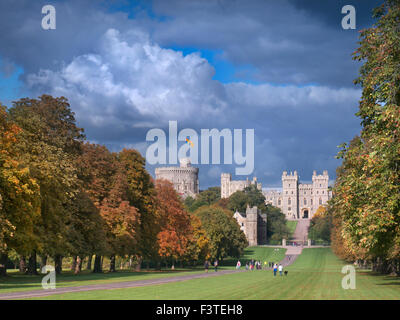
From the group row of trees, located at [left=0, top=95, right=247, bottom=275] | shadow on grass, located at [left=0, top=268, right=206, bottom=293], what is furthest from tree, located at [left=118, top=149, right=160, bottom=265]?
shadow on grass, located at [left=0, top=268, right=206, bottom=293]

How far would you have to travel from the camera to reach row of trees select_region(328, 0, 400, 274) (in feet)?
86.0

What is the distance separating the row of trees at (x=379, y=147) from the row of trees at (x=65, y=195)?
1950 centimetres

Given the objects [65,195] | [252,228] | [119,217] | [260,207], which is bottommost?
[252,228]

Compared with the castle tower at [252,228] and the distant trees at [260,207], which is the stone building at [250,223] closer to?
the castle tower at [252,228]

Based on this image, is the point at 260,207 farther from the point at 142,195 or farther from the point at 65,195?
the point at 65,195

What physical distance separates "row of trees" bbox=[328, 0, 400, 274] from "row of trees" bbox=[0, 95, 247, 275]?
19.5 m

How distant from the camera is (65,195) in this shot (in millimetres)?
43156

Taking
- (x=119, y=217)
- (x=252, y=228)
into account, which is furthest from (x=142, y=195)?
(x=252, y=228)

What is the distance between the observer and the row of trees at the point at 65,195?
35.3 metres

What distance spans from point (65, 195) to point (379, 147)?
2545 cm

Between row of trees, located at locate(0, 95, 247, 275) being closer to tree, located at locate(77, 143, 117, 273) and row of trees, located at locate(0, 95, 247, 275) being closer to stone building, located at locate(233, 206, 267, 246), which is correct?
tree, located at locate(77, 143, 117, 273)

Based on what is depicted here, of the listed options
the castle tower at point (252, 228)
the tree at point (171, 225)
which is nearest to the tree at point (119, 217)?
the tree at point (171, 225)
